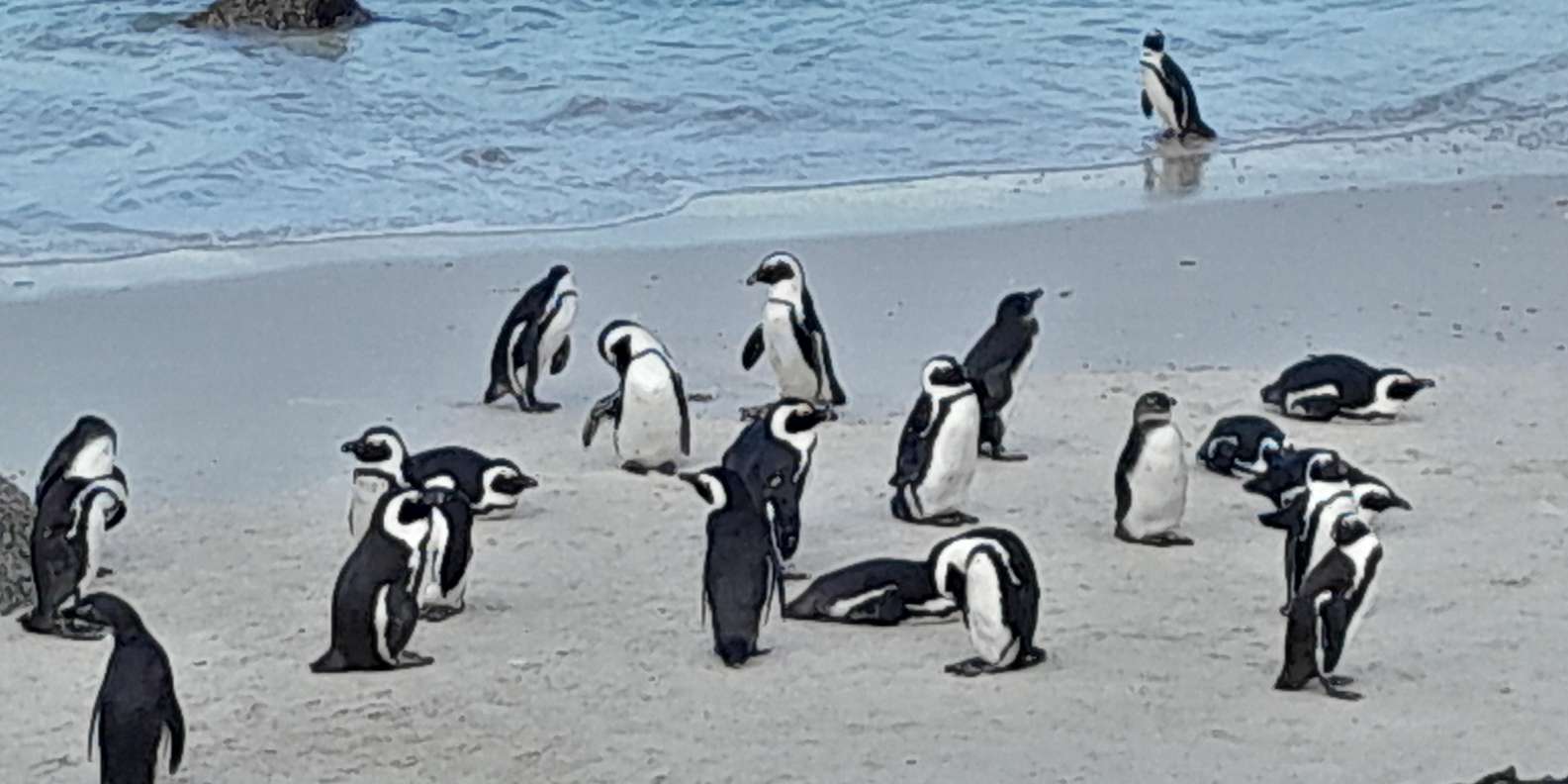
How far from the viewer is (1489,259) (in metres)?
11.0

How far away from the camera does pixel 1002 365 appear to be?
8.55 m

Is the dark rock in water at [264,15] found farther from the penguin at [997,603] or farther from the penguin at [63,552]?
the penguin at [997,603]

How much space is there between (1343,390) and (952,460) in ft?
5.28

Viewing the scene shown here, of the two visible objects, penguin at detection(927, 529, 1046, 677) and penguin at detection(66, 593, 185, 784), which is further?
penguin at detection(927, 529, 1046, 677)

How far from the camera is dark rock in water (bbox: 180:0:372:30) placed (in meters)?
19.6

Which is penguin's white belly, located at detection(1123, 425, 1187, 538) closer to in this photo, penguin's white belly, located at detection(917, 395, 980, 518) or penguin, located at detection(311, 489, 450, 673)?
penguin's white belly, located at detection(917, 395, 980, 518)

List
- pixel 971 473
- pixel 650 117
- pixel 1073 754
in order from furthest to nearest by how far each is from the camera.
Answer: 1. pixel 650 117
2. pixel 971 473
3. pixel 1073 754

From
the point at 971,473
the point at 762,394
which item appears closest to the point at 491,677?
the point at 971,473

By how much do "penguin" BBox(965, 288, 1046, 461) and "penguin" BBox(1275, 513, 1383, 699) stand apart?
226cm

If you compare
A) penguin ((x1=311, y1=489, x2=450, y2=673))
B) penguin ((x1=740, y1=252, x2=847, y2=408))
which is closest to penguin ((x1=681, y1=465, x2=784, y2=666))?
penguin ((x1=311, y1=489, x2=450, y2=673))

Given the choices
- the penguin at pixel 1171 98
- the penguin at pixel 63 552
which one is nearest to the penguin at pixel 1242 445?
the penguin at pixel 63 552

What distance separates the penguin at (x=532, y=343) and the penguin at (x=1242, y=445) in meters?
2.18

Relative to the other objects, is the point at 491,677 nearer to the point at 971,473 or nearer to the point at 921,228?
the point at 971,473

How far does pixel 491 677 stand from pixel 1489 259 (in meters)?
5.71
